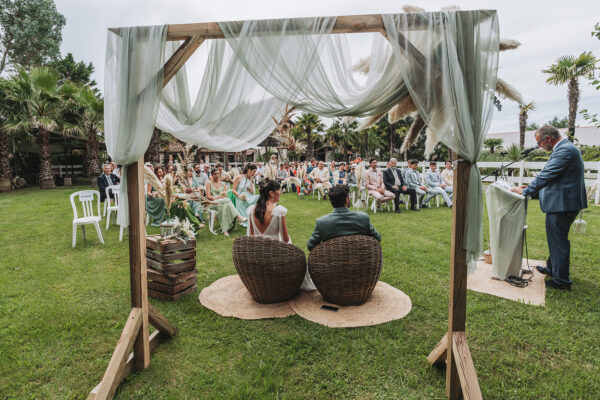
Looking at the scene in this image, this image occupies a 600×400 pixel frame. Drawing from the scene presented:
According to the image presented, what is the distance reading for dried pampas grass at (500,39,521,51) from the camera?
257 cm

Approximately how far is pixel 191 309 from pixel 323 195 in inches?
389

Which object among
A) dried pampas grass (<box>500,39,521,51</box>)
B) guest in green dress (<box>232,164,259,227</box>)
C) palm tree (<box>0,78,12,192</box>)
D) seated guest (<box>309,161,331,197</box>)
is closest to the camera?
dried pampas grass (<box>500,39,521,51</box>)

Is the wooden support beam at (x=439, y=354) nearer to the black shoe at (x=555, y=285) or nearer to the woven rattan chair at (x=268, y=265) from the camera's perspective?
the woven rattan chair at (x=268, y=265)

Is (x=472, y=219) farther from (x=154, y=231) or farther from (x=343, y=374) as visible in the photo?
(x=154, y=231)

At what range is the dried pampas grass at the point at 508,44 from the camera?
8.45 ft

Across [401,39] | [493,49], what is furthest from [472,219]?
[401,39]

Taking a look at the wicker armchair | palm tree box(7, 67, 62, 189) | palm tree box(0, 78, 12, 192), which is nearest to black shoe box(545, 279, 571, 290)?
the wicker armchair

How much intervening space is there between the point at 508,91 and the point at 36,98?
18.8m

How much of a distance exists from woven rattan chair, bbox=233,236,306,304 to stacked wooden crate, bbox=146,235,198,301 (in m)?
0.84

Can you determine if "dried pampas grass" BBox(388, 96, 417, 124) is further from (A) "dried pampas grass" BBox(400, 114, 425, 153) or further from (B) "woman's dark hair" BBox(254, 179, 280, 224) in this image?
(B) "woman's dark hair" BBox(254, 179, 280, 224)

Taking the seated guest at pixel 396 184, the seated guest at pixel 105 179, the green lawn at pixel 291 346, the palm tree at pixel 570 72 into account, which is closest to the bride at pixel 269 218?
the green lawn at pixel 291 346

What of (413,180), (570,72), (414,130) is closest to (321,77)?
(414,130)

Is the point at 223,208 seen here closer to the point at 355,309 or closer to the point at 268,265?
the point at 268,265

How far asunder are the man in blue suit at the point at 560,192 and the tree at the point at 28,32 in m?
32.7
